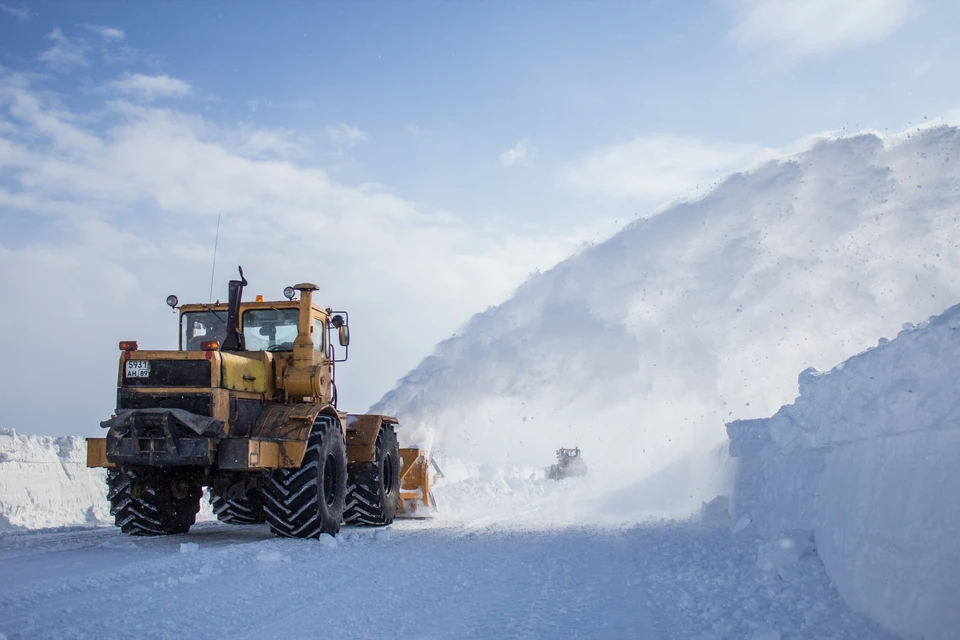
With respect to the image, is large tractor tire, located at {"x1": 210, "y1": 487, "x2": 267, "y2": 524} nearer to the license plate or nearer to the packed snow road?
the packed snow road

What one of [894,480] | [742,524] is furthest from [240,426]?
[894,480]

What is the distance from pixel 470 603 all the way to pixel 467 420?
11342mm

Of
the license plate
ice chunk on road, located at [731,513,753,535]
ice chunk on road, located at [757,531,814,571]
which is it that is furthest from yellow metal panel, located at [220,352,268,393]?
ice chunk on road, located at [757,531,814,571]

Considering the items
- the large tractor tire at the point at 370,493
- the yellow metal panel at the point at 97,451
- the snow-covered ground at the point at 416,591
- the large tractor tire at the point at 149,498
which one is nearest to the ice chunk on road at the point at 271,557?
the snow-covered ground at the point at 416,591

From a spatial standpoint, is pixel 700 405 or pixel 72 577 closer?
pixel 72 577

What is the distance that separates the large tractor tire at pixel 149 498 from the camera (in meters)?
9.20

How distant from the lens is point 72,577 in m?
6.24

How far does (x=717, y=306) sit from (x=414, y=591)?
11.7 meters

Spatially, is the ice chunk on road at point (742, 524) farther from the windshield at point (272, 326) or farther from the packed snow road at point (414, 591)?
the windshield at point (272, 326)

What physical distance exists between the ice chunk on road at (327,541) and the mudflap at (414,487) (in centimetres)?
469

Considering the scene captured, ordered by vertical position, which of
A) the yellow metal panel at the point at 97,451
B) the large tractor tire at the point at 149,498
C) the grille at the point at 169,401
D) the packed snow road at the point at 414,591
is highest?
the grille at the point at 169,401

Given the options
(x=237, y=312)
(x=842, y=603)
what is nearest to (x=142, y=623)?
(x=842, y=603)

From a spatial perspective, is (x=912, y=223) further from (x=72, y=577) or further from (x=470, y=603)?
(x=72, y=577)

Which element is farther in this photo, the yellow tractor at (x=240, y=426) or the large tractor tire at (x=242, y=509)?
the large tractor tire at (x=242, y=509)
